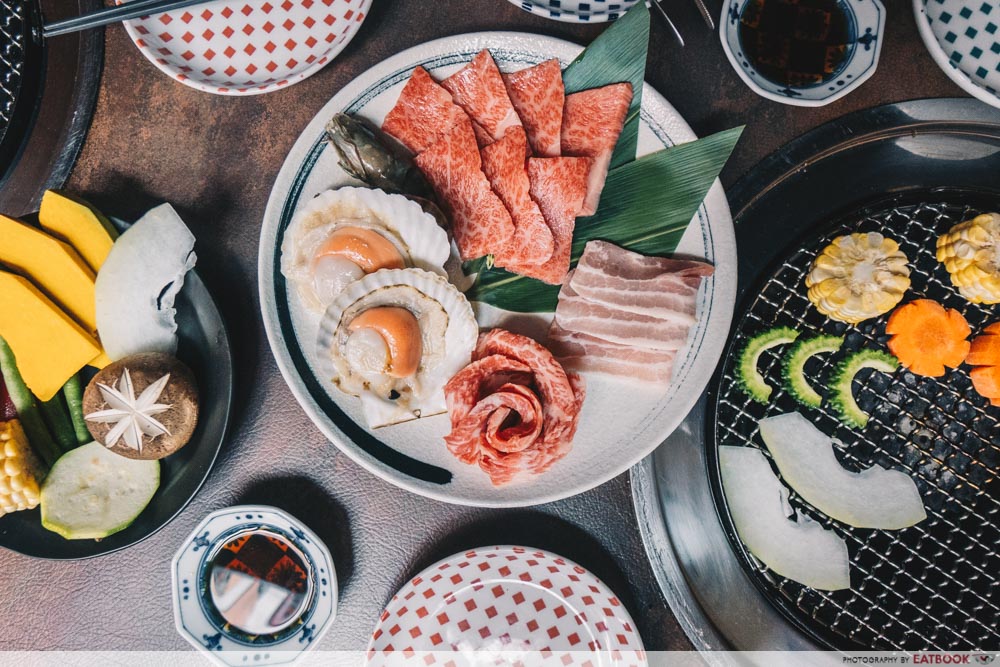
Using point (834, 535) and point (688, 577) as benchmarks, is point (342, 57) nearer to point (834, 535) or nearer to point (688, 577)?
point (688, 577)

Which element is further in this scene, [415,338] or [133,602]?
[133,602]

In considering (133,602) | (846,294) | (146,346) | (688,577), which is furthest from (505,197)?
(133,602)

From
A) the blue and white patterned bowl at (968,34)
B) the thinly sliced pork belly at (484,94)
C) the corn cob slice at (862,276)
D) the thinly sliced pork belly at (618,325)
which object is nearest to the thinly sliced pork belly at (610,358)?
the thinly sliced pork belly at (618,325)

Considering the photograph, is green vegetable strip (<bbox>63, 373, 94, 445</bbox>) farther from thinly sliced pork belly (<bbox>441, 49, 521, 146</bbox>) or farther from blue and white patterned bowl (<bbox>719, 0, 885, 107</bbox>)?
blue and white patterned bowl (<bbox>719, 0, 885, 107</bbox>)

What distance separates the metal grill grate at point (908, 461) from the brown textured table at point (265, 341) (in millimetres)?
408

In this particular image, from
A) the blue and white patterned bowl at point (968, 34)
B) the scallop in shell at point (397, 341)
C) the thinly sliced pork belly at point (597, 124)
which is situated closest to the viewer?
the scallop in shell at point (397, 341)

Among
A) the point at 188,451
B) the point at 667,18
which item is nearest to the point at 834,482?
the point at 667,18

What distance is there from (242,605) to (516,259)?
1378 millimetres

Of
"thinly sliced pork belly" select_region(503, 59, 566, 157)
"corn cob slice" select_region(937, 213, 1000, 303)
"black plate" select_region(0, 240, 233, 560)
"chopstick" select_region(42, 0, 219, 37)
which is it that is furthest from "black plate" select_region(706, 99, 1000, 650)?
"chopstick" select_region(42, 0, 219, 37)

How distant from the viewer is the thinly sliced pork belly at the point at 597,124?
1.86 meters

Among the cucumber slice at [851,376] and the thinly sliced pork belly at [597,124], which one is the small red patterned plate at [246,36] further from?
the cucumber slice at [851,376]

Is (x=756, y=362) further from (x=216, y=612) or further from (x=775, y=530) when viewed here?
(x=216, y=612)

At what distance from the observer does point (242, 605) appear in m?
1.93

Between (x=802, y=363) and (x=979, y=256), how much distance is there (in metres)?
0.58
